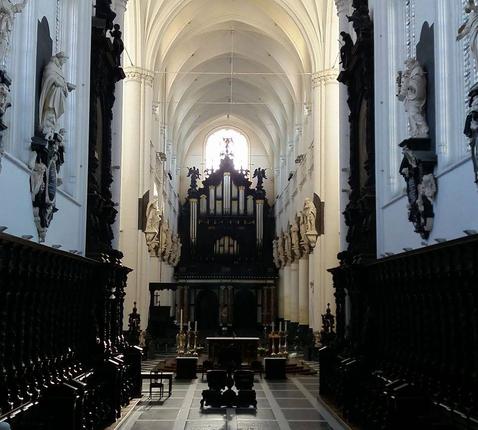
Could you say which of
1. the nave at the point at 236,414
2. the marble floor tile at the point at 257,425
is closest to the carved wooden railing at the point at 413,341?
the nave at the point at 236,414

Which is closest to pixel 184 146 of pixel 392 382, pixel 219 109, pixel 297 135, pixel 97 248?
pixel 219 109

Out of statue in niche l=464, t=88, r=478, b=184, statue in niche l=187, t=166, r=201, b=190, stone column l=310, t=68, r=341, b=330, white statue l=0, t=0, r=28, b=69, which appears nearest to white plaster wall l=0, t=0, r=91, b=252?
white statue l=0, t=0, r=28, b=69

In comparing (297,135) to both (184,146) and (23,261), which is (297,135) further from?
(23,261)

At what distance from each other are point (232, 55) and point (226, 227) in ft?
40.9

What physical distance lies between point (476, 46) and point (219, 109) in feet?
122

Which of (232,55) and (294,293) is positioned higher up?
(232,55)

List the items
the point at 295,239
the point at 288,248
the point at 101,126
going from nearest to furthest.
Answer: the point at 101,126
the point at 295,239
the point at 288,248

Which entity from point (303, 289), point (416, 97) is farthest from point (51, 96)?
point (303, 289)

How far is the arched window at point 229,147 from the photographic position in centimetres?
4853

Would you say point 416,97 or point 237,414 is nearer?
point 416,97

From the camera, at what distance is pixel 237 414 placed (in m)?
13.6

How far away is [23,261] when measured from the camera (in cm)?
859

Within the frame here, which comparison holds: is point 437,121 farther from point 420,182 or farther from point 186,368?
point 186,368

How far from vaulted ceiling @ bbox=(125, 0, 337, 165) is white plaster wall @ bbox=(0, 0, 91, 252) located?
1083cm
